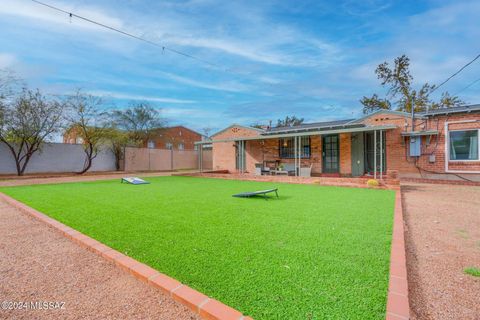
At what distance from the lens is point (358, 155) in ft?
41.2

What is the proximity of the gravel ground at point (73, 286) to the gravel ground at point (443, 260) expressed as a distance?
6.57 ft

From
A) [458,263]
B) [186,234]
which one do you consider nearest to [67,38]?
[186,234]

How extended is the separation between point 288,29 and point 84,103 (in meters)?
15.1

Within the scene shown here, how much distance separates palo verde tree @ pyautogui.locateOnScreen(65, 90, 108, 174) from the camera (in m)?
17.1

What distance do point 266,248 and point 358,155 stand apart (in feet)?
36.8

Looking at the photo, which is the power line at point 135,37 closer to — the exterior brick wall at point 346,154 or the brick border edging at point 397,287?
the exterior brick wall at point 346,154

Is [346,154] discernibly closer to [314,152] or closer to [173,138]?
[314,152]

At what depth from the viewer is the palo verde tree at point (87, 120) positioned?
17141mm

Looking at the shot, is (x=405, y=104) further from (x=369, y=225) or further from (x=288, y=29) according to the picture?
(x=369, y=225)

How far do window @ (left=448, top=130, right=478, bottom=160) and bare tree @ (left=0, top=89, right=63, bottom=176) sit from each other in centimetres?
2227

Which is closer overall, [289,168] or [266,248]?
[266,248]

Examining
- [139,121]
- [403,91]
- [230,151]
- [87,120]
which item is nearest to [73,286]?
[230,151]

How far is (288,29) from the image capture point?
1066 centimetres

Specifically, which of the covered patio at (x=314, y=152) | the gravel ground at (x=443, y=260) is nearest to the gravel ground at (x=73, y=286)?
the gravel ground at (x=443, y=260)
